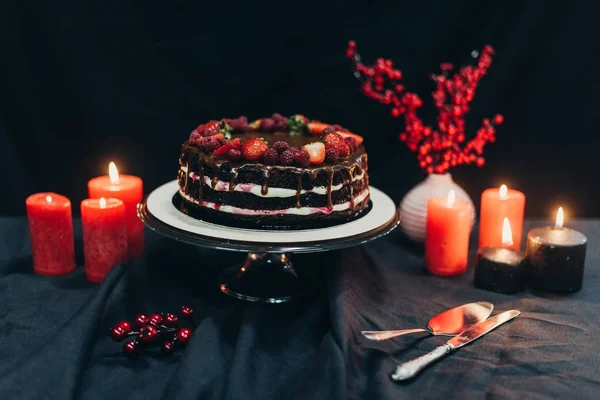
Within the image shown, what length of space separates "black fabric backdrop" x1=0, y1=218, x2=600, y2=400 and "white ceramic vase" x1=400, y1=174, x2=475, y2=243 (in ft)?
0.53

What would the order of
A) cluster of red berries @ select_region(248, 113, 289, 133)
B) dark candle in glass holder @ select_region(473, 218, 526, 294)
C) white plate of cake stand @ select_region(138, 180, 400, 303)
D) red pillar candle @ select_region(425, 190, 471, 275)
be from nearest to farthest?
white plate of cake stand @ select_region(138, 180, 400, 303) < dark candle in glass holder @ select_region(473, 218, 526, 294) < red pillar candle @ select_region(425, 190, 471, 275) < cluster of red berries @ select_region(248, 113, 289, 133)

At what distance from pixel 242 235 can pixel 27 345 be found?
56 centimetres

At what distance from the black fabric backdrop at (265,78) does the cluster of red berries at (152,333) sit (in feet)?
3.52

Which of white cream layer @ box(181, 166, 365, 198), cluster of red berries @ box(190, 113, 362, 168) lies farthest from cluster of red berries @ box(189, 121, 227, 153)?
white cream layer @ box(181, 166, 365, 198)

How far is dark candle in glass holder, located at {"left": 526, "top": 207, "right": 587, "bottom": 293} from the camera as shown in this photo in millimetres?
1943

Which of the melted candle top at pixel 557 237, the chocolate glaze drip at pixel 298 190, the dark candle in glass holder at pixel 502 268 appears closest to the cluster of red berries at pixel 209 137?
the chocolate glaze drip at pixel 298 190

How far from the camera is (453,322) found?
1.76 meters

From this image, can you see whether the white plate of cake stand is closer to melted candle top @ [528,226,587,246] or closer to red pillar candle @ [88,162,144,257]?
red pillar candle @ [88,162,144,257]

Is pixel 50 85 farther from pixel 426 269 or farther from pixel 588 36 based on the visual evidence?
pixel 588 36

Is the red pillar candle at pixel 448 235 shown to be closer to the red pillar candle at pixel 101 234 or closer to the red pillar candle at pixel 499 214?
the red pillar candle at pixel 499 214

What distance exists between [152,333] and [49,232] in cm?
62

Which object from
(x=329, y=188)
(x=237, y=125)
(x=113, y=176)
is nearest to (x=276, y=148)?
(x=329, y=188)

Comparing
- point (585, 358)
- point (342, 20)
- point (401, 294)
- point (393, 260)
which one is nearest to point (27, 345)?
point (401, 294)

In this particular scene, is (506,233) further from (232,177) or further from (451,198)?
(232,177)
